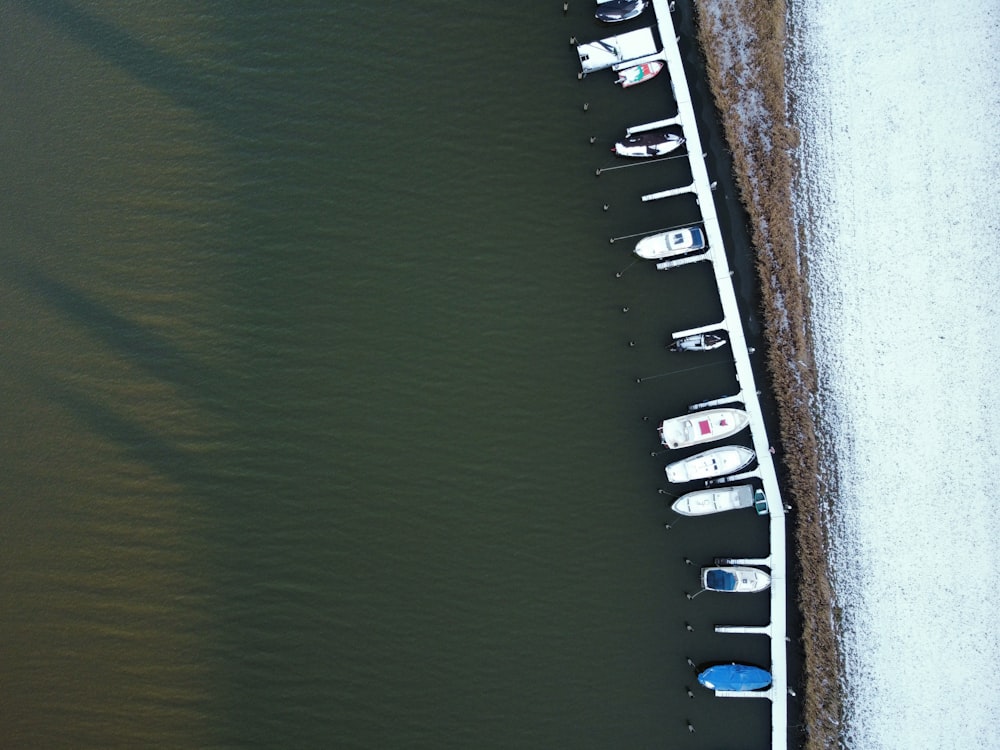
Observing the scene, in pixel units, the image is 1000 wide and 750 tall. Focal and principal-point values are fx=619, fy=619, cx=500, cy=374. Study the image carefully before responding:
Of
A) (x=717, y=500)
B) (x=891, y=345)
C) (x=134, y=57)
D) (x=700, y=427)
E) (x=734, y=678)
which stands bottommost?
(x=734, y=678)

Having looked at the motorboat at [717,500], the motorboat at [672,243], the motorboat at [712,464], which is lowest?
the motorboat at [717,500]

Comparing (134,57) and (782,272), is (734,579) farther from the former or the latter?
(134,57)

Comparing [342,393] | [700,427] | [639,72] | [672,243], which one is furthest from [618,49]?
[342,393]

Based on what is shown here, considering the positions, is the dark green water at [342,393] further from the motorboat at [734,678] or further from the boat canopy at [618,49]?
the boat canopy at [618,49]

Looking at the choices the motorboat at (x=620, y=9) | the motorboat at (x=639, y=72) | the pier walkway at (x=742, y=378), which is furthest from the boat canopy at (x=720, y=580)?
the motorboat at (x=620, y=9)

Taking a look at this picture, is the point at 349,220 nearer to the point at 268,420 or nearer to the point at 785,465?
the point at 268,420

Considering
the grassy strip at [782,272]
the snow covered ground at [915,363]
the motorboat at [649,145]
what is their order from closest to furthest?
the snow covered ground at [915,363] → the grassy strip at [782,272] → the motorboat at [649,145]
